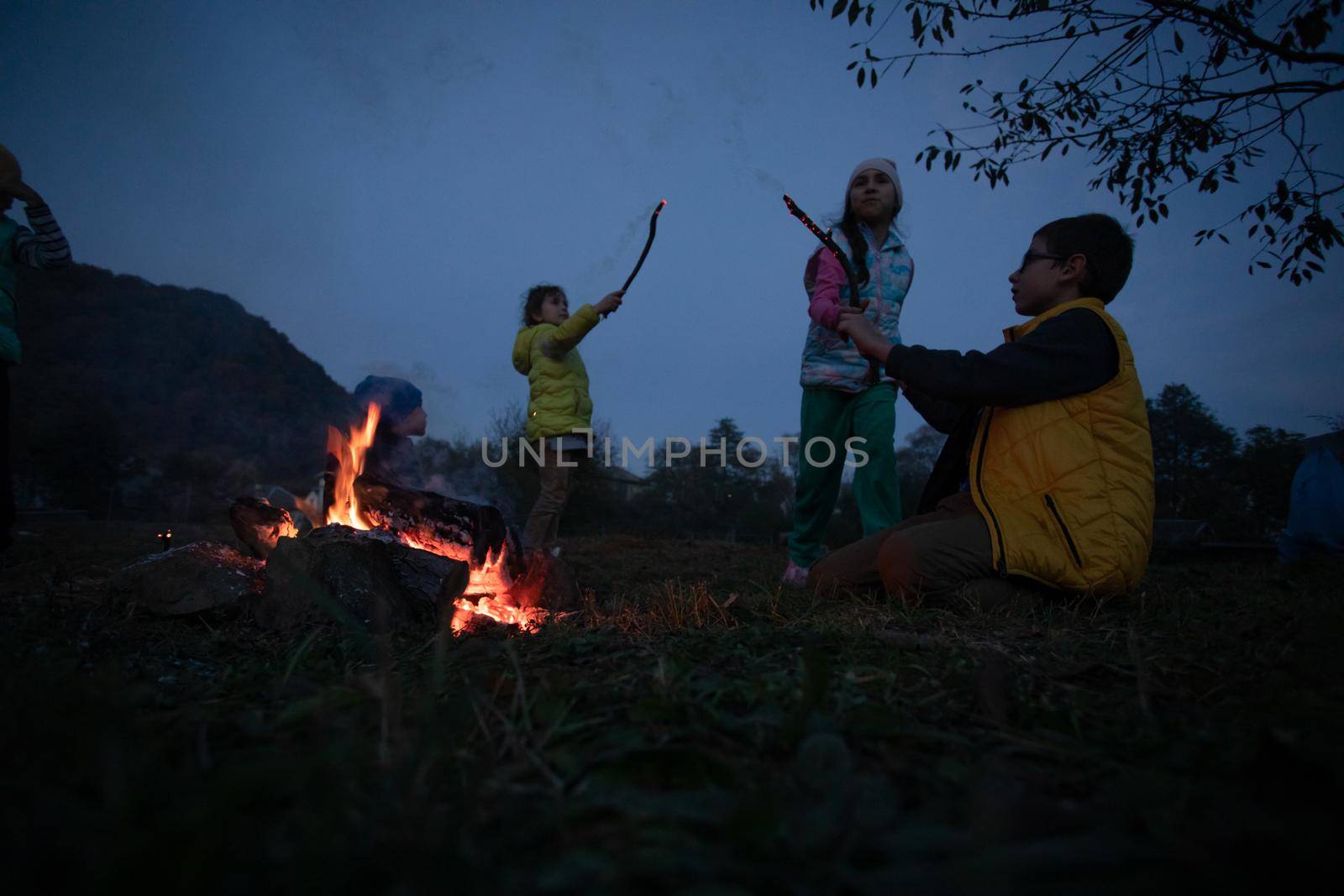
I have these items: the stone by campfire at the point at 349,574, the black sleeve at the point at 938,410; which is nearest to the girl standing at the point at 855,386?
the black sleeve at the point at 938,410

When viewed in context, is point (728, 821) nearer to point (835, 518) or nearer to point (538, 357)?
point (538, 357)

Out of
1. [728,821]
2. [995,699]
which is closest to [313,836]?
[728,821]

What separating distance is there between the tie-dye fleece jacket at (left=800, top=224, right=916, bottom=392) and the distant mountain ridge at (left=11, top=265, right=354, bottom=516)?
29.0ft

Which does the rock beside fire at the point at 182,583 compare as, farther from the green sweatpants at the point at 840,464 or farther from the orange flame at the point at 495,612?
the green sweatpants at the point at 840,464

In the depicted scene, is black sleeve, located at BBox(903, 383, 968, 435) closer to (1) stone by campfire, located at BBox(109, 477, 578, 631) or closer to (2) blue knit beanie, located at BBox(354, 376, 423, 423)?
(1) stone by campfire, located at BBox(109, 477, 578, 631)

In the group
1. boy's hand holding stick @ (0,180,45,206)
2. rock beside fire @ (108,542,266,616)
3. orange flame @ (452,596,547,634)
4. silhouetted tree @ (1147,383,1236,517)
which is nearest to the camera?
rock beside fire @ (108,542,266,616)

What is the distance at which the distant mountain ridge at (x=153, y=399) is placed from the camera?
39.2 ft

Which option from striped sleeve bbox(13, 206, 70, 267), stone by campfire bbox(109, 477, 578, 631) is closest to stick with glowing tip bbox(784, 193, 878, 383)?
stone by campfire bbox(109, 477, 578, 631)

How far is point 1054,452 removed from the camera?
8.75 ft

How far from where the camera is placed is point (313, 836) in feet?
2.15

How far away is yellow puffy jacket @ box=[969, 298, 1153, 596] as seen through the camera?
2.62 metres

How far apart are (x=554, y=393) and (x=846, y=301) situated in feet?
9.39

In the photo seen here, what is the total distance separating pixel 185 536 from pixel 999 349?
9.20m

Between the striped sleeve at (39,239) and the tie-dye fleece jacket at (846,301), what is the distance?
15.3ft
